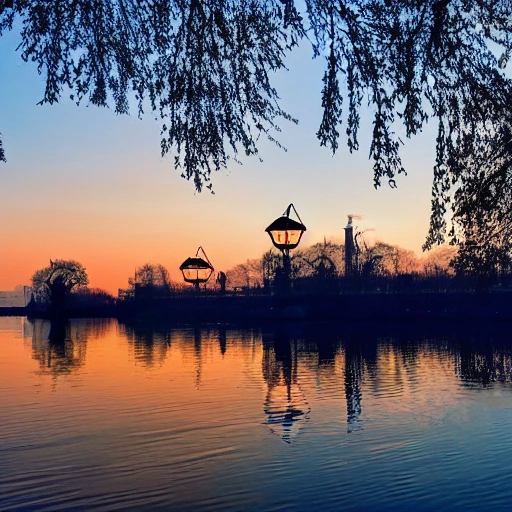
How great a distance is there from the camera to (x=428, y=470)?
10.7 meters

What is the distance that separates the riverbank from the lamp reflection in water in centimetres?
4722

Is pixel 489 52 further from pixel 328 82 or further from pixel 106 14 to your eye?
pixel 106 14

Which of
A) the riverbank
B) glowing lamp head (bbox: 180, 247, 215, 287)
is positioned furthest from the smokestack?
glowing lamp head (bbox: 180, 247, 215, 287)

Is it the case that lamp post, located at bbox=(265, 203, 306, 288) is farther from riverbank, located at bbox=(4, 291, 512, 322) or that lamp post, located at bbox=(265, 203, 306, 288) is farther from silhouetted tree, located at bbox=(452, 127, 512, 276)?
riverbank, located at bbox=(4, 291, 512, 322)

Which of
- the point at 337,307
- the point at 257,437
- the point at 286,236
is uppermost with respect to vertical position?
the point at 286,236

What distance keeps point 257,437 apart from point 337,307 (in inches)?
2811

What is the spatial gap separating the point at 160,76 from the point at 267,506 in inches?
194

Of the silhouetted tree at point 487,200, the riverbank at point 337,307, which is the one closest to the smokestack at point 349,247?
the riverbank at point 337,307

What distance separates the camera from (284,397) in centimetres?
1920

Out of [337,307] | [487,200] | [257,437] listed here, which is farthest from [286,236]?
[337,307]

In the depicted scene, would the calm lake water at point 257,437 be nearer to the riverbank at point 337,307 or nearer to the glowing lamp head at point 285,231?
the glowing lamp head at point 285,231

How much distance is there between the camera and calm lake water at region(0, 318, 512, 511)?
9500 millimetres

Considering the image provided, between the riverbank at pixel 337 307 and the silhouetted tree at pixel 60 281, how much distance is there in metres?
28.9

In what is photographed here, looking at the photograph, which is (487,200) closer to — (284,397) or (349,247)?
(284,397)
